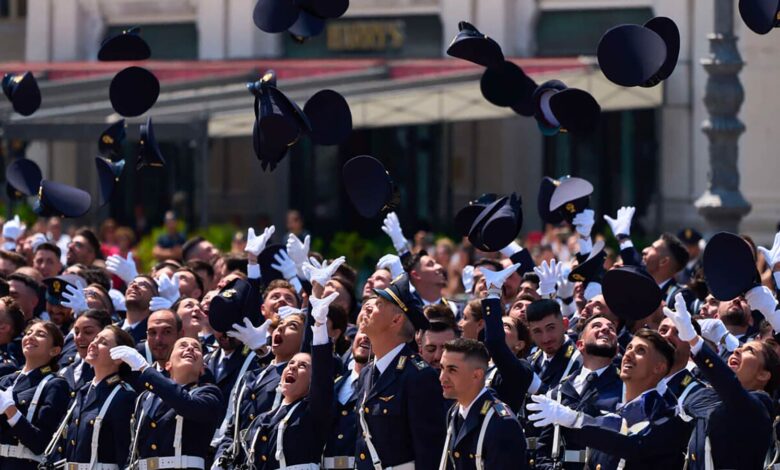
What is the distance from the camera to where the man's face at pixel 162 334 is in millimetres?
9359

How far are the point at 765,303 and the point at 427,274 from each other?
8.96 feet

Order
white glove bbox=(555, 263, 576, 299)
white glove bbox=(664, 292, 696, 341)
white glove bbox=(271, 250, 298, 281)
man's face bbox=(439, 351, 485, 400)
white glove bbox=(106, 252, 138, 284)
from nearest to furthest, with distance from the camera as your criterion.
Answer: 1. white glove bbox=(664, 292, 696, 341)
2. man's face bbox=(439, 351, 485, 400)
3. white glove bbox=(555, 263, 576, 299)
4. white glove bbox=(271, 250, 298, 281)
5. white glove bbox=(106, 252, 138, 284)

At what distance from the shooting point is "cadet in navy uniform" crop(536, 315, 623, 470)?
8273 mm

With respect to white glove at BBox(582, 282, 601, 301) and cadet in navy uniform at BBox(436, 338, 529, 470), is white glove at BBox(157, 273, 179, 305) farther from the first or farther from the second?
cadet in navy uniform at BBox(436, 338, 529, 470)

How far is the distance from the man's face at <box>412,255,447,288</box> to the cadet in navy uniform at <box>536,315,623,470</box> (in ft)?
6.95

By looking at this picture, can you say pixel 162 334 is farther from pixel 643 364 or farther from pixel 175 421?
pixel 643 364

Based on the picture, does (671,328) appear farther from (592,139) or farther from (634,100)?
(592,139)

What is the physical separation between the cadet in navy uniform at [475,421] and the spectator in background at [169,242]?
1000 cm

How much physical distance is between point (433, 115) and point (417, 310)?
44.0 feet

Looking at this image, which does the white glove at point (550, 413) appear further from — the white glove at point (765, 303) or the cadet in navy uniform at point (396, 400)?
the white glove at point (765, 303)

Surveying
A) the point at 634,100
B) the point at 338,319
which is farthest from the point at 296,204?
the point at 338,319

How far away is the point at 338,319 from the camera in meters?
9.36

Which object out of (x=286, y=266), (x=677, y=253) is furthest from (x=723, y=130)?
(x=286, y=266)

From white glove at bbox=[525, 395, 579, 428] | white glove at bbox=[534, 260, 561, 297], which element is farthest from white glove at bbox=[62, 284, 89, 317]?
white glove at bbox=[525, 395, 579, 428]
